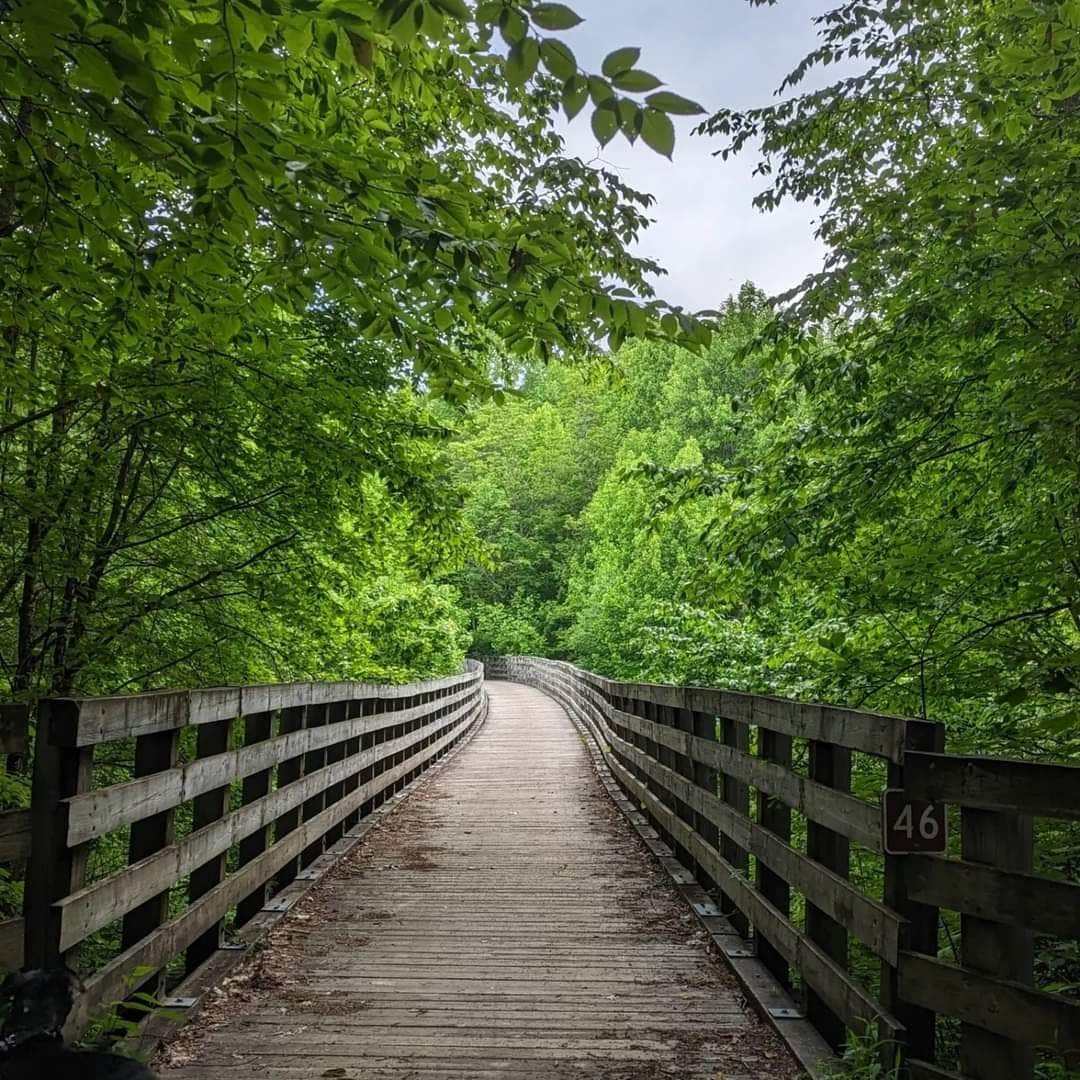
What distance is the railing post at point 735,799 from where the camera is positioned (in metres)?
4.81

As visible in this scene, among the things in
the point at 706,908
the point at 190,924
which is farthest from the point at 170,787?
the point at 706,908

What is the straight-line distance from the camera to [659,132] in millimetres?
2172

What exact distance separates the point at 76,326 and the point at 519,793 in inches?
294

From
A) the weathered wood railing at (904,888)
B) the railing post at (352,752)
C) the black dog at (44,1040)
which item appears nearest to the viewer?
the black dog at (44,1040)

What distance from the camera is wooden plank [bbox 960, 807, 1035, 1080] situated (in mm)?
2373

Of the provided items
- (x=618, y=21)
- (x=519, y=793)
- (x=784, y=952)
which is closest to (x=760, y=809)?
(x=784, y=952)

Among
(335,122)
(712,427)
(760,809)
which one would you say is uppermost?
(712,427)

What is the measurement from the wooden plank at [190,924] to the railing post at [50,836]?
8.1 inches

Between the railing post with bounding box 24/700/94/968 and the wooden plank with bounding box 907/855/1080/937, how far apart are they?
244 centimetres

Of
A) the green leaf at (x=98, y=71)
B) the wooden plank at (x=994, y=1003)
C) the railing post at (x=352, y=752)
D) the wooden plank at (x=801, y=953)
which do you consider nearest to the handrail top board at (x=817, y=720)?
the wooden plank at (x=994, y=1003)

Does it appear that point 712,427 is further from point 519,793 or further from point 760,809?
point 760,809

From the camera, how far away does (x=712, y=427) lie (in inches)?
1817

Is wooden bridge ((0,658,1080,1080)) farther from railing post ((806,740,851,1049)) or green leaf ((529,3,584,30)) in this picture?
green leaf ((529,3,584,30))

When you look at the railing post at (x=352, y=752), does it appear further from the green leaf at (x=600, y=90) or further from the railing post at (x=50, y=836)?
the green leaf at (x=600, y=90)
